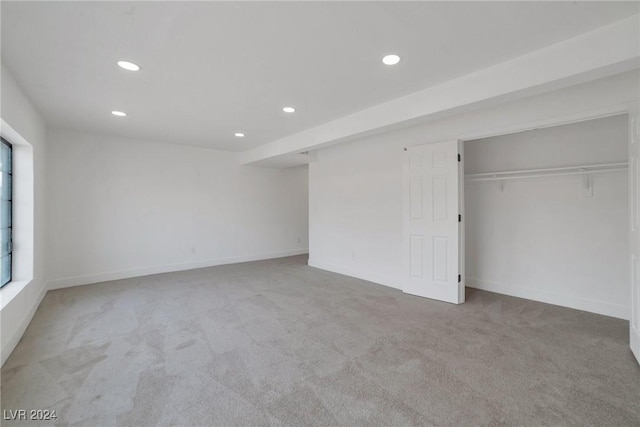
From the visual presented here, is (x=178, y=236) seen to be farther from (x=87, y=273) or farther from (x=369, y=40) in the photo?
(x=369, y=40)

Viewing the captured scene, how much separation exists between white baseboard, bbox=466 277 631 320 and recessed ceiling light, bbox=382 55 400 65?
137 inches

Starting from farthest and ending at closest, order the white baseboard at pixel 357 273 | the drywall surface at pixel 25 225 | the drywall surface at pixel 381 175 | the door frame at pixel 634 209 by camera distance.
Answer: the white baseboard at pixel 357 273 < the drywall surface at pixel 381 175 < the drywall surface at pixel 25 225 < the door frame at pixel 634 209

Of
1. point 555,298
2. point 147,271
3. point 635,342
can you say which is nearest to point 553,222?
point 555,298

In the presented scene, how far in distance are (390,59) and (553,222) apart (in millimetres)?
3048

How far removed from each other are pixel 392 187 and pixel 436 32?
8.83 ft

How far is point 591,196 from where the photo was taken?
3.44m

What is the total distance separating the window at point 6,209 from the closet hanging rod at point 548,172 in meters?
5.79

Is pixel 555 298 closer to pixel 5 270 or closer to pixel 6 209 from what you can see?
pixel 5 270

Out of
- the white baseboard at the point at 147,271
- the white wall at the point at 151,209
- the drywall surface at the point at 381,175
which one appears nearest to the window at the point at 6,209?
the white wall at the point at 151,209

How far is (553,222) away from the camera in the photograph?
12.2 feet

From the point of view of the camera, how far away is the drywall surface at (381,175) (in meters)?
2.82

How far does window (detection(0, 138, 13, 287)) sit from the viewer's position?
10.0 ft

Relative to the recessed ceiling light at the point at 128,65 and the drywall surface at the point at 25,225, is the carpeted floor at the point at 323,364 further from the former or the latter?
the recessed ceiling light at the point at 128,65

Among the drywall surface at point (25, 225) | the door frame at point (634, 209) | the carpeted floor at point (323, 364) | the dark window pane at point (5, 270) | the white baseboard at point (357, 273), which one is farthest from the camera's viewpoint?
the white baseboard at point (357, 273)
